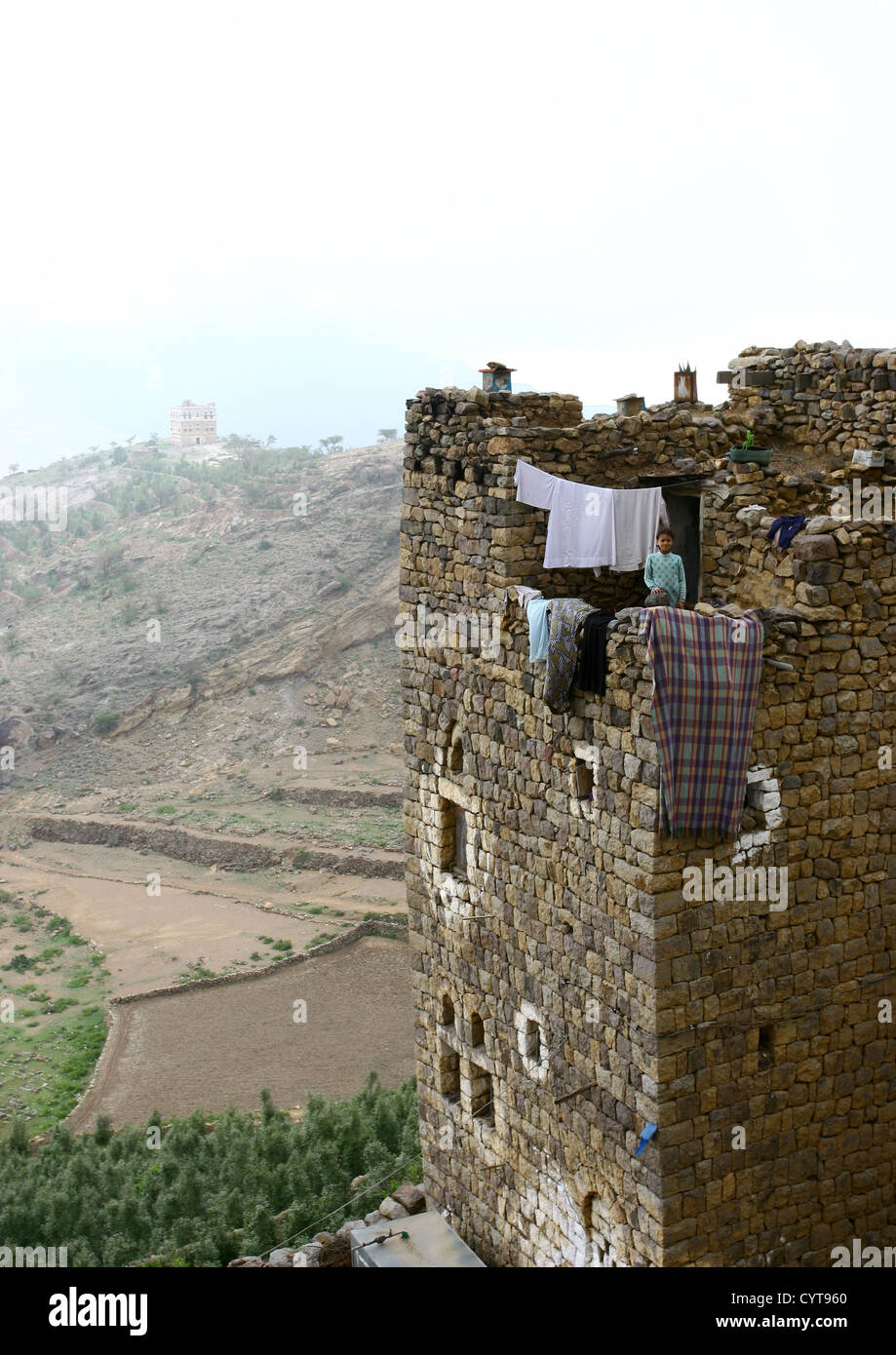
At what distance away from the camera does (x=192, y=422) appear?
13100 centimetres

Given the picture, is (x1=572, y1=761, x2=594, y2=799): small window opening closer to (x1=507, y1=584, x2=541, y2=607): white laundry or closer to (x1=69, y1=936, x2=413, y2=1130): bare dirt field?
(x1=507, y1=584, x2=541, y2=607): white laundry

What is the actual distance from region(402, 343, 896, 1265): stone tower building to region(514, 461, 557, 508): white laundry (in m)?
0.14

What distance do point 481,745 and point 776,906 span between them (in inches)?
114

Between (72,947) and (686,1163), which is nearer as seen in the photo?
(686,1163)

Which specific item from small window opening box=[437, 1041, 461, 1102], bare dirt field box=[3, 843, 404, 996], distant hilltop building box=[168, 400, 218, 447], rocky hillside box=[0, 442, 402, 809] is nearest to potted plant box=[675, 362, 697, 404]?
small window opening box=[437, 1041, 461, 1102]

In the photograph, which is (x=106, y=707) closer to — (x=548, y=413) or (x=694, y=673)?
(x=548, y=413)

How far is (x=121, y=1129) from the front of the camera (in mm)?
25438

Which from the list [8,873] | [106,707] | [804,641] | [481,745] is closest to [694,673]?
[804,641]

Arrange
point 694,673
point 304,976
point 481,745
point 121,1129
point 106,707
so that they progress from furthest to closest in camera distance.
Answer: point 106,707
point 304,976
point 121,1129
point 481,745
point 694,673

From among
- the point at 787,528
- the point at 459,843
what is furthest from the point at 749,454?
the point at 459,843

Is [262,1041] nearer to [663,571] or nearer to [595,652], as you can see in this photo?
[663,571]

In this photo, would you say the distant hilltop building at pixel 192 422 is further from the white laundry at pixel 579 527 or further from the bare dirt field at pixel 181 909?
the white laundry at pixel 579 527

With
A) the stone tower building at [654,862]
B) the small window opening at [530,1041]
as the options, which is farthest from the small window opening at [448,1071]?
the small window opening at [530,1041]

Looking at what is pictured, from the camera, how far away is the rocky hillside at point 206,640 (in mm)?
54031
